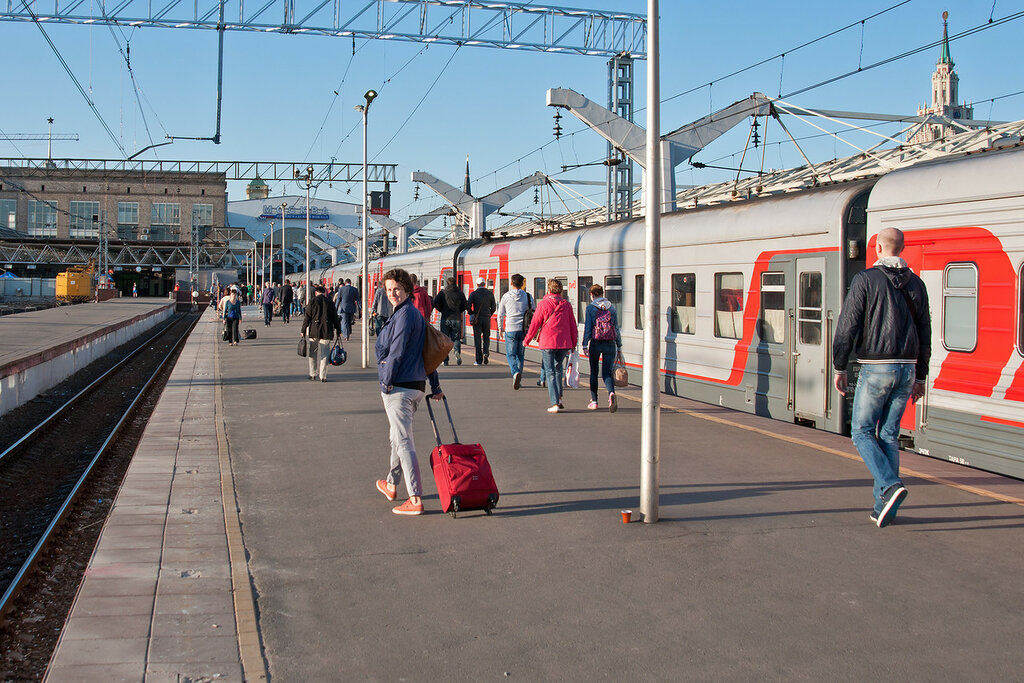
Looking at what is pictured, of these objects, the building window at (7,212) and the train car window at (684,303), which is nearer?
the train car window at (684,303)

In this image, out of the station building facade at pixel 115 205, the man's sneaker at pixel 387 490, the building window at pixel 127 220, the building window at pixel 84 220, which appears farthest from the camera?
the building window at pixel 127 220

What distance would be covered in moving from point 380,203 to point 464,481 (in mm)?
30586

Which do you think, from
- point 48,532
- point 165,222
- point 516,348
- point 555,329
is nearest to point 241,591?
point 48,532

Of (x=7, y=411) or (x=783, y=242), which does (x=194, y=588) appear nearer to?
(x=783, y=242)

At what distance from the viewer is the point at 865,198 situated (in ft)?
32.7

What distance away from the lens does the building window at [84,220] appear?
9675 centimetres

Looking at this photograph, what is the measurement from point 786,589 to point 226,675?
2888mm

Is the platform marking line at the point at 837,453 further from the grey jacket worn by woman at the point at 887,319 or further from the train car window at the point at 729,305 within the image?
the grey jacket worn by woman at the point at 887,319

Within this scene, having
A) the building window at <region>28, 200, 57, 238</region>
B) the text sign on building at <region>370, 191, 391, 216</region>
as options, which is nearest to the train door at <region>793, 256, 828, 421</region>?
the text sign on building at <region>370, 191, 391, 216</region>

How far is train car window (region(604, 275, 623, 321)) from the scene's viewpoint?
53.0 ft

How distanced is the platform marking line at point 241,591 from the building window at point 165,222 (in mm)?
97660

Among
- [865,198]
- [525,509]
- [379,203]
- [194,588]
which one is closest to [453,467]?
[525,509]

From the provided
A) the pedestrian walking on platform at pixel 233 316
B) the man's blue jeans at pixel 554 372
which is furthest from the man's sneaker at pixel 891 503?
the pedestrian walking on platform at pixel 233 316

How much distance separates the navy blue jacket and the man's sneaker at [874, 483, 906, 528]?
323 centimetres
